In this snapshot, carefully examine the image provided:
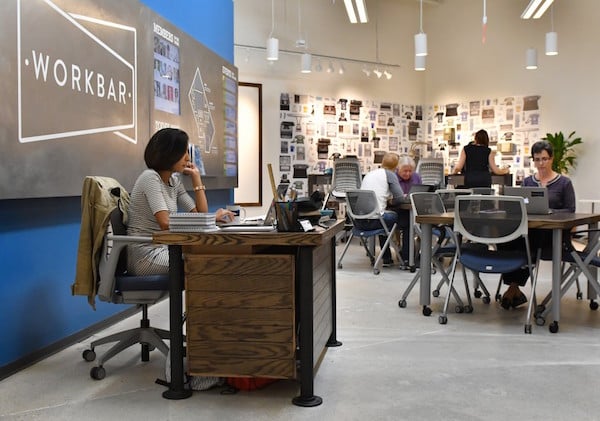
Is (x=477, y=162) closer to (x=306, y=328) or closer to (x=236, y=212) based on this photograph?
(x=236, y=212)

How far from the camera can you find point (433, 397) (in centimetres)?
295

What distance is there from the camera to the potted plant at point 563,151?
412 inches

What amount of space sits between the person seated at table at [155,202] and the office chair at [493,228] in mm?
1785

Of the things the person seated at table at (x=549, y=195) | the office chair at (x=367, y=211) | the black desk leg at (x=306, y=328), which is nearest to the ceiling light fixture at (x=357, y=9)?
the office chair at (x=367, y=211)

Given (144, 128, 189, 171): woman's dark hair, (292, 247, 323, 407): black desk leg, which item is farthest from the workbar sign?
(292, 247, 323, 407): black desk leg

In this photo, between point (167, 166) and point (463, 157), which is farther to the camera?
point (463, 157)

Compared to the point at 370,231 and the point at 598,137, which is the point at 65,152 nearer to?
the point at 370,231

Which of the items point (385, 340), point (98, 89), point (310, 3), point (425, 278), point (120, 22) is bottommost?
point (385, 340)

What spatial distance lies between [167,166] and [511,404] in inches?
84.1

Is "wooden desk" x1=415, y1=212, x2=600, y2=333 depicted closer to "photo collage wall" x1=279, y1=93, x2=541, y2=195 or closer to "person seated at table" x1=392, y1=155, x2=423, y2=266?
"person seated at table" x1=392, y1=155, x2=423, y2=266

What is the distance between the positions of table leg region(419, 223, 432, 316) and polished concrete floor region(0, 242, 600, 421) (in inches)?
9.4

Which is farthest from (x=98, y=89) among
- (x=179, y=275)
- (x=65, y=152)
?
(x=179, y=275)

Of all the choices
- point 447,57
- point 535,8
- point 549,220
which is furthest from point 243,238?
point 447,57

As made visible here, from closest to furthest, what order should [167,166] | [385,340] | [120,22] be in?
[167,166] → [385,340] → [120,22]
